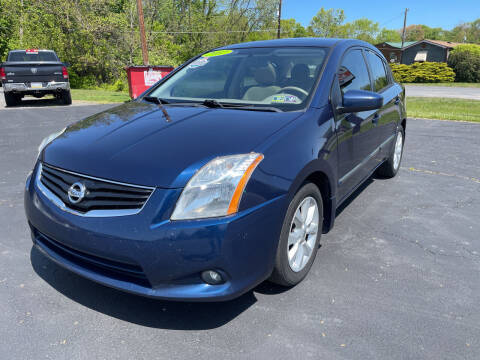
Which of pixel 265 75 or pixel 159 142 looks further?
pixel 265 75

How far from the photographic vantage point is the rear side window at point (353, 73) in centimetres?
331

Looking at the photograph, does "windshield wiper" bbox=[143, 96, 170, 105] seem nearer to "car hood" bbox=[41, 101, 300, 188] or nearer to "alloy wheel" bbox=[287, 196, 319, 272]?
"car hood" bbox=[41, 101, 300, 188]

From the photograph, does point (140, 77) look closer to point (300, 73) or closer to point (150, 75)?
point (150, 75)

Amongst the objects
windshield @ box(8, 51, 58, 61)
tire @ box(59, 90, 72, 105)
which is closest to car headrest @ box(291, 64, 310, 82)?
tire @ box(59, 90, 72, 105)

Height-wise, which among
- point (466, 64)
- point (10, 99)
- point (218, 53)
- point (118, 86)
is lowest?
point (10, 99)

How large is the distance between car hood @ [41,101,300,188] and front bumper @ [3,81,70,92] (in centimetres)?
1138

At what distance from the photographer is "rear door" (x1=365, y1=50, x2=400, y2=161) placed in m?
4.17

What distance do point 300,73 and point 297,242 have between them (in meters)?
1.41

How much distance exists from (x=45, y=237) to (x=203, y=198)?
1.17 meters

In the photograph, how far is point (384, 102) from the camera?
4156 millimetres

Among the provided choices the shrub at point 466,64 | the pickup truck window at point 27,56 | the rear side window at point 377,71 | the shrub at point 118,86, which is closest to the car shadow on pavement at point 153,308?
the rear side window at point 377,71

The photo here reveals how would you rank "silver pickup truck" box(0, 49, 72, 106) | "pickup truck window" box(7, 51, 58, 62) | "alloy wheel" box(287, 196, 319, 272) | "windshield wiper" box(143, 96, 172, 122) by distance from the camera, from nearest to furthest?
"alloy wheel" box(287, 196, 319, 272) → "windshield wiper" box(143, 96, 172, 122) → "silver pickup truck" box(0, 49, 72, 106) → "pickup truck window" box(7, 51, 58, 62)

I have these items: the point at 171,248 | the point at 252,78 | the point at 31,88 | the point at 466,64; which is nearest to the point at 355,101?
the point at 252,78

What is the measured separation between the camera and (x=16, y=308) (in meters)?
2.50
